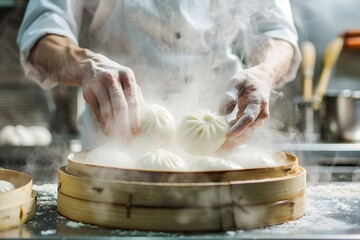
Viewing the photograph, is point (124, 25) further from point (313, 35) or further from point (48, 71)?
point (313, 35)

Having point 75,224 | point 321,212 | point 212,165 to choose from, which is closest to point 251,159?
point 212,165

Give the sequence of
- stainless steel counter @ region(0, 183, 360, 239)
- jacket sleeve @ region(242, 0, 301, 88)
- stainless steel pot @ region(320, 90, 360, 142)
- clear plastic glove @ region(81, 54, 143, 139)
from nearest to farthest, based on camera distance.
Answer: stainless steel counter @ region(0, 183, 360, 239) < clear plastic glove @ region(81, 54, 143, 139) < jacket sleeve @ region(242, 0, 301, 88) < stainless steel pot @ region(320, 90, 360, 142)

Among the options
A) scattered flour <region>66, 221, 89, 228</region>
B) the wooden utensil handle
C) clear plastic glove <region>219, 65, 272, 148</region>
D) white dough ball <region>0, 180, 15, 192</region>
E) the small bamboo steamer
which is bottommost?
scattered flour <region>66, 221, 89, 228</region>

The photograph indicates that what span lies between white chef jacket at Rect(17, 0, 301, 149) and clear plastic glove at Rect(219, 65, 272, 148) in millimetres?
526

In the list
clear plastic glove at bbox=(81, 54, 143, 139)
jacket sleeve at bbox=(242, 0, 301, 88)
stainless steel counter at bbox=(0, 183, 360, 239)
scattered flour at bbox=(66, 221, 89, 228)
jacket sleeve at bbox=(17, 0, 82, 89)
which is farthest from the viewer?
jacket sleeve at bbox=(242, 0, 301, 88)

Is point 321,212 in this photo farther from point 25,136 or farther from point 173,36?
point 25,136

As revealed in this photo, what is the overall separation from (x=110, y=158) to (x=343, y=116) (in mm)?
2420

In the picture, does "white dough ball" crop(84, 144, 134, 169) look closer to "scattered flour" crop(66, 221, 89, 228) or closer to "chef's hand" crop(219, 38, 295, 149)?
"scattered flour" crop(66, 221, 89, 228)

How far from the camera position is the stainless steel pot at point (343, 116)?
11.2 feet

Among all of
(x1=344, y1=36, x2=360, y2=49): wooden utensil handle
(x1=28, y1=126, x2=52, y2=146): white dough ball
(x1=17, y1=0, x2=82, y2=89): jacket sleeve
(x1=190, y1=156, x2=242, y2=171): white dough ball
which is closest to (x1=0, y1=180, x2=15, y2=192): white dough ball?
(x1=190, y1=156, x2=242, y2=171): white dough ball

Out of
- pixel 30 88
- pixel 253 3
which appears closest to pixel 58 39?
pixel 253 3

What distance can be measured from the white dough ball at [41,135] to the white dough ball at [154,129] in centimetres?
213

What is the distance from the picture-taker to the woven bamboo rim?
3.98ft

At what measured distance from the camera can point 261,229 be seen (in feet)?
4.15
